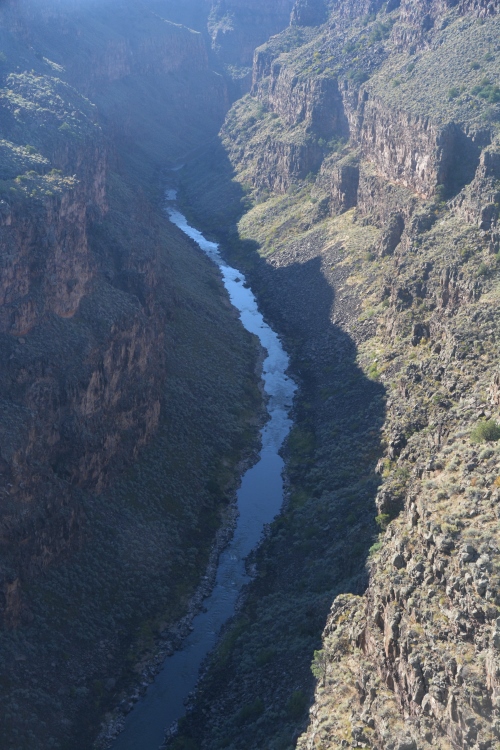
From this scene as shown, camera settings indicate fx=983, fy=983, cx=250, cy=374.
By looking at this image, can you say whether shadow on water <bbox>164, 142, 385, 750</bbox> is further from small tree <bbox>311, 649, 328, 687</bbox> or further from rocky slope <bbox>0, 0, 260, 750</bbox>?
rocky slope <bbox>0, 0, 260, 750</bbox>

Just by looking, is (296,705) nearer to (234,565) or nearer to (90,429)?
(234,565)

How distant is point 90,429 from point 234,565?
15.1 m

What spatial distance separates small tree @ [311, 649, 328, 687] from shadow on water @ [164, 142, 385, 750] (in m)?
1.25

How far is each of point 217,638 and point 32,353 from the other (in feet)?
85.9

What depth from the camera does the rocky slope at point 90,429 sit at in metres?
62.0

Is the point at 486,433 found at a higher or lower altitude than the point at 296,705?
higher

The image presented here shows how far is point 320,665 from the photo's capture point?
→ 5397 cm

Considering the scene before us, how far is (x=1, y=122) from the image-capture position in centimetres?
10712

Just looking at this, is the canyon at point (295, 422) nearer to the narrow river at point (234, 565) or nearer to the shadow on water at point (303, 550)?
the shadow on water at point (303, 550)

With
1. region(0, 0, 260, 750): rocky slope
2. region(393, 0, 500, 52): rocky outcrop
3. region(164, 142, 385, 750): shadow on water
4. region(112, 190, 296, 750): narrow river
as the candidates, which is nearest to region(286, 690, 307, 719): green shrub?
region(164, 142, 385, 750): shadow on water

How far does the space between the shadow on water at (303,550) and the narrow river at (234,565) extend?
127 cm

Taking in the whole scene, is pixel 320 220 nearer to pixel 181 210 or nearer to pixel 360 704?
pixel 181 210

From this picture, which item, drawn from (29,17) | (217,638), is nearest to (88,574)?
(217,638)

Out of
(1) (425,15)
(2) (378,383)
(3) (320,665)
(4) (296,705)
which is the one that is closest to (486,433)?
(3) (320,665)
